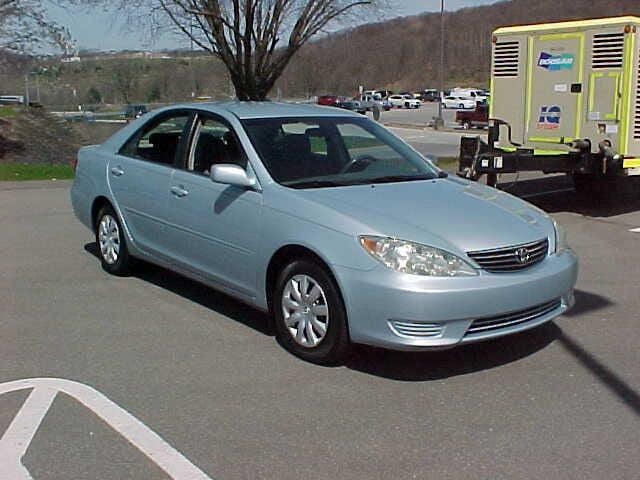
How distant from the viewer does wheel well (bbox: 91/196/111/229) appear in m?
7.00

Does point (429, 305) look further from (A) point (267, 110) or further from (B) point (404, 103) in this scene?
(B) point (404, 103)

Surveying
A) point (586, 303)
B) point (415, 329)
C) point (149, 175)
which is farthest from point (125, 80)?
point (415, 329)

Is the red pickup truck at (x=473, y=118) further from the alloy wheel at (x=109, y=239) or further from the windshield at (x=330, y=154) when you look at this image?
the windshield at (x=330, y=154)

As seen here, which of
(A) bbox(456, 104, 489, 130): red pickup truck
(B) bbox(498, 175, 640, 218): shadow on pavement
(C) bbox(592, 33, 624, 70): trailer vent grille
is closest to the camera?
(C) bbox(592, 33, 624, 70): trailer vent grille

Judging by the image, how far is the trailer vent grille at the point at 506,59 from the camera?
11.8m

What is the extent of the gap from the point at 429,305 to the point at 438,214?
2.34ft

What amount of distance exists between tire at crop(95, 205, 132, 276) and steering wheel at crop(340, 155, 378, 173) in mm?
2217

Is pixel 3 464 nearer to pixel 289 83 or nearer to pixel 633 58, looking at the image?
pixel 633 58

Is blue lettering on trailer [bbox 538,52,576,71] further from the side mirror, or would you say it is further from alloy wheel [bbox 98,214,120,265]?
the side mirror

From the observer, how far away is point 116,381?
461cm

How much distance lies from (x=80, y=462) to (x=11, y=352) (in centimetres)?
180

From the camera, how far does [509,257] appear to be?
4609 mm

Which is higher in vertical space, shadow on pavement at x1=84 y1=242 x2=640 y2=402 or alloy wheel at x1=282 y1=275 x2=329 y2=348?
alloy wheel at x1=282 y1=275 x2=329 y2=348

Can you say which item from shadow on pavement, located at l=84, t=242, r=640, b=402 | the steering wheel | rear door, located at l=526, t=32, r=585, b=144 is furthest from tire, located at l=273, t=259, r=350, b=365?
rear door, located at l=526, t=32, r=585, b=144
